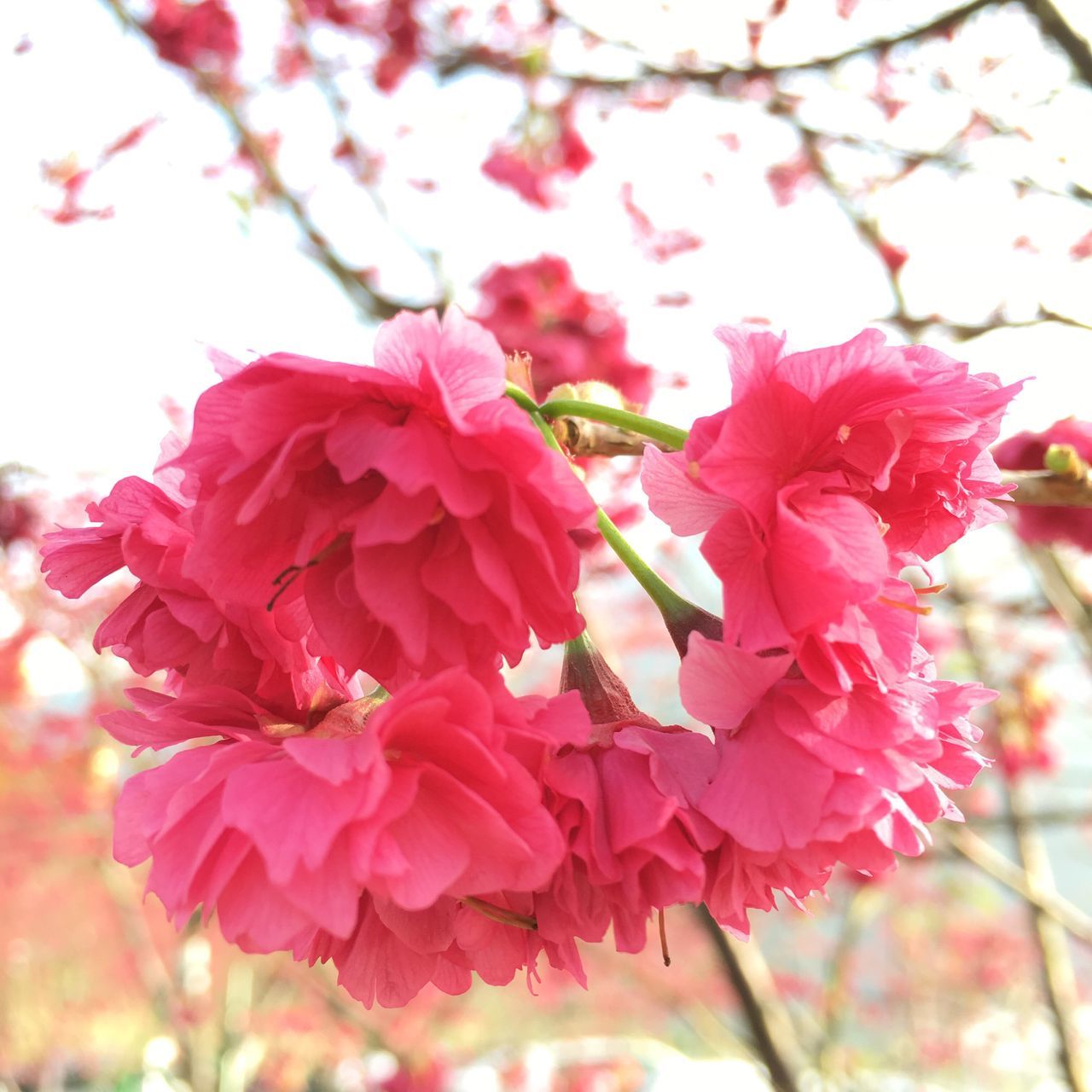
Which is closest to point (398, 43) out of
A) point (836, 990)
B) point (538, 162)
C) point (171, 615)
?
point (538, 162)

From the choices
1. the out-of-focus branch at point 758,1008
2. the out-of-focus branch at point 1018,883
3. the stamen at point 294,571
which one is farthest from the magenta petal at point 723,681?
the out-of-focus branch at point 1018,883

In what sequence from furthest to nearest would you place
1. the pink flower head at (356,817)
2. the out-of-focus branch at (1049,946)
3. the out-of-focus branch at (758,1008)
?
the out-of-focus branch at (1049,946)
the out-of-focus branch at (758,1008)
the pink flower head at (356,817)

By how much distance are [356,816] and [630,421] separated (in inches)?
14.1

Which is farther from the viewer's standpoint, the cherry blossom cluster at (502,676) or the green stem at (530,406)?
the green stem at (530,406)

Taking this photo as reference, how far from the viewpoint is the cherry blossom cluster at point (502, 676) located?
542 mm

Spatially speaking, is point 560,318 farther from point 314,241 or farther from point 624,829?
point 624,829

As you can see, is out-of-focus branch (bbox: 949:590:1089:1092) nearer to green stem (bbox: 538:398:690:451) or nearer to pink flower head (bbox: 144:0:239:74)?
green stem (bbox: 538:398:690:451)

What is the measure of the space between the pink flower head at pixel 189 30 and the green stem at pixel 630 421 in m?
2.91

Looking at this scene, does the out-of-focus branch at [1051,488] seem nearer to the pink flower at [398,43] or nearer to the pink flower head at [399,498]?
the pink flower head at [399,498]

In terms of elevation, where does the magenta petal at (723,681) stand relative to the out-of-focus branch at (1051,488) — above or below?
above

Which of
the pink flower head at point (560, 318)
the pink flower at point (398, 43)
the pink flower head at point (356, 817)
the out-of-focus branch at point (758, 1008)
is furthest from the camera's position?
the pink flower at point (398, 43)

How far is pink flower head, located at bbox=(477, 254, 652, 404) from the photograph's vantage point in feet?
8.27

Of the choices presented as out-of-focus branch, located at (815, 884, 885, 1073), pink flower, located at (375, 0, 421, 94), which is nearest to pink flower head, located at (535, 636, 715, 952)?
out-of-focus branch, located at (815, 884, 885, 1073)

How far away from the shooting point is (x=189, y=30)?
2971mm
